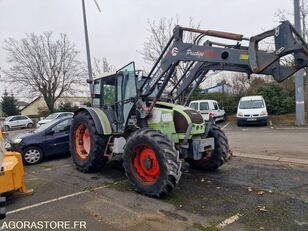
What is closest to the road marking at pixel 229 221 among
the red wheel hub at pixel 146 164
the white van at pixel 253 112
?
the red wheel hub at pixel 146 164

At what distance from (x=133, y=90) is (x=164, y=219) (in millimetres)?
3101

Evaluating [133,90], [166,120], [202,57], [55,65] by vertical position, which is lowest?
[166,120]

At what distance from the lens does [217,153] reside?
6.63 meters

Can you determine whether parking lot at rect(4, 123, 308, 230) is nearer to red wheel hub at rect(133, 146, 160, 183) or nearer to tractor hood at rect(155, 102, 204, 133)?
red wheel hub at rect(133, 146, 160, 183)

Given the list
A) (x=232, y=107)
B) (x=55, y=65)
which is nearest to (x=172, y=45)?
(x=232, y=107)

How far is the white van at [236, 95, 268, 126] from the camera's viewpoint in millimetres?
17031

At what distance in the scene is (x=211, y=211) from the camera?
4574 millimetres

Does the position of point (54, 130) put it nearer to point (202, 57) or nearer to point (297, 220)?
point (202, 57)

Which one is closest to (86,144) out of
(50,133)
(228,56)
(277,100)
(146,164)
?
(50,133)

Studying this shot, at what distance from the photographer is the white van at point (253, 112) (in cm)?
1703

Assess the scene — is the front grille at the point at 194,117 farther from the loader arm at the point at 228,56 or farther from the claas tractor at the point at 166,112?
the loader arm at the point at 228,56

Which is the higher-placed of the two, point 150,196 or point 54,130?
point 54,130

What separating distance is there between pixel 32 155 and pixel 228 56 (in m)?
6.73

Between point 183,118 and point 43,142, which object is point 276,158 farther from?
point 43,142
